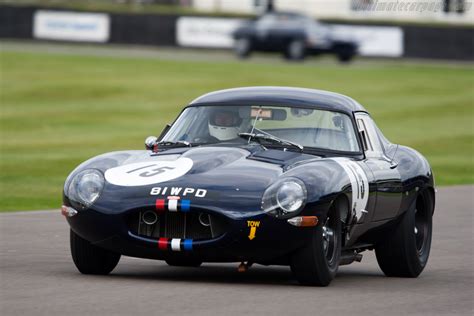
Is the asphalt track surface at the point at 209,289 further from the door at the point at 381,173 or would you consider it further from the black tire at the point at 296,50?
the black tire at the point at 296,50

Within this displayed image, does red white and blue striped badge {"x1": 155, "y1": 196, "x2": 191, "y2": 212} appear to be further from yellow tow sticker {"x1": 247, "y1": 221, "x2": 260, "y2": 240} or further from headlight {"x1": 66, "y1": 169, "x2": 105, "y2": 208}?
headlight {"x1": 66, "y1": 169, "x2": 105, "y2": 208}

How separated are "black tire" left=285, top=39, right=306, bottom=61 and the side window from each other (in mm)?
32530

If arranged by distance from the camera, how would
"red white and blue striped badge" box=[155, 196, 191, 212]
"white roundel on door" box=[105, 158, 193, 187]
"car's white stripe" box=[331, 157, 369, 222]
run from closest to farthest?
"red white and blue striped badge" box=[155, 196, 191, 212], "white roundel on door" box=[105, 158, 193, 187], "car's white stripe" box=[331, 157, 369, 222]

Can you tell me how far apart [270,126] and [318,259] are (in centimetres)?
154

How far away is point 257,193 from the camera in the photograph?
8.02 metres

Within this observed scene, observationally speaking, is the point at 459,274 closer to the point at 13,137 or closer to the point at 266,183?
the point at 266,183

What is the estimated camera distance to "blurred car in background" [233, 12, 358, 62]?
42.0m

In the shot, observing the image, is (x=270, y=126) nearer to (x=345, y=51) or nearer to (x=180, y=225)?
(x=180, y=225)

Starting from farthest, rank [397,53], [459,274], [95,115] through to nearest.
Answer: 1. [397,53]
2. [95,115]
3. [459,274]

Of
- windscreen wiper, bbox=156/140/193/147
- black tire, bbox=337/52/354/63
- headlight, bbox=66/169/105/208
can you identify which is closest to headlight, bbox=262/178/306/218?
headlight, bbox=66/169/105/208

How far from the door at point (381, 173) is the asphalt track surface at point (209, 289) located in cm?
50

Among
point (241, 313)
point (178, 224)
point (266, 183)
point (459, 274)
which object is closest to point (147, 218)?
point (178, 224)

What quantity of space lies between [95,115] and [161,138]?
1852cm

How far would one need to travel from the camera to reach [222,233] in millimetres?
8016
